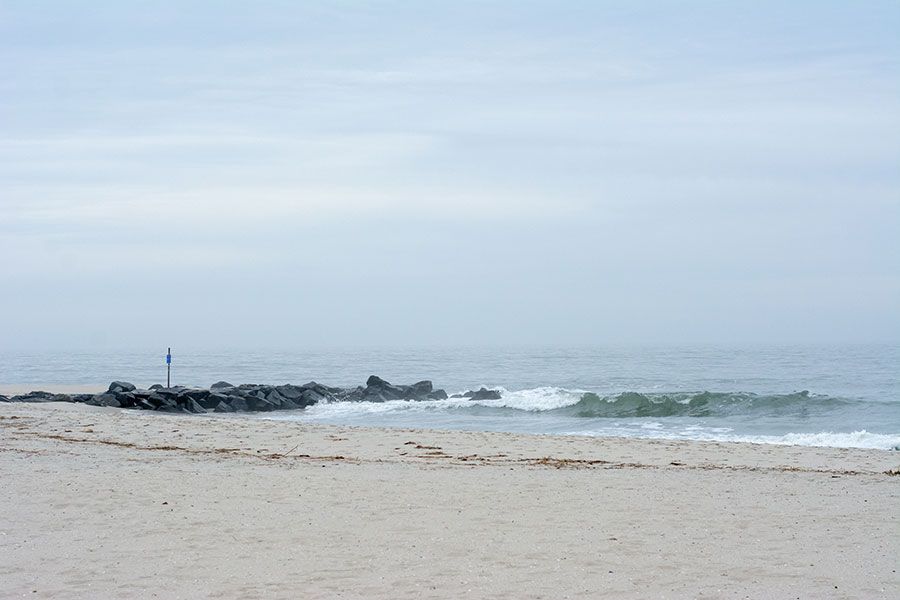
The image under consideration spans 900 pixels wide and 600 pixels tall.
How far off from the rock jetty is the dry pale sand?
566 inches

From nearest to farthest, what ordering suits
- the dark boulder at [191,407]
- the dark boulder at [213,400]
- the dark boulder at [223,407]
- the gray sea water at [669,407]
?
the gray sea water at [669,407] < the dark boulder at [191,407] < the dark boulder at [223,407] < the dark boulder at [213,400]

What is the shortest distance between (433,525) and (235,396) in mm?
22910

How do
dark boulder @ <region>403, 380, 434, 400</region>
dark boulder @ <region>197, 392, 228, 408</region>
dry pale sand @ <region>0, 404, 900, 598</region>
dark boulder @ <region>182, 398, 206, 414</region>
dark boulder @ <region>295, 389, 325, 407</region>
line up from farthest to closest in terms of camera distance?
dark boulder @ <region>403, 380, 434, 400</region> → dark boulder @ <region>295, 389, 325, 407</region> → dark boulder @ <region>197, 392, 228, 408</region> → dark boulder @ <region>182, 398, 206, 414</region> → dry pale sand @ <region>0, 404, 900, 598</region>

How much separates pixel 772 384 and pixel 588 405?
13558 mm

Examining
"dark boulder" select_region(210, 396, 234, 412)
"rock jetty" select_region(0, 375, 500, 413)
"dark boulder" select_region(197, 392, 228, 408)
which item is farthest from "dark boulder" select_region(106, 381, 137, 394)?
"dark boulder" select_region(210, 396, 234, 412)

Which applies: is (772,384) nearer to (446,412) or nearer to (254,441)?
(446,412)

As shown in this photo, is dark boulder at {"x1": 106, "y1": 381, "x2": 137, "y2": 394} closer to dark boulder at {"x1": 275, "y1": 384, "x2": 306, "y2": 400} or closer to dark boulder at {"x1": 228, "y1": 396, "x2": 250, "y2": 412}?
dark boulder at {"x1": 228, "y1": 396, "x2": 250, "y2": 412}

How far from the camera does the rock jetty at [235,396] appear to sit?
27766 millimetres

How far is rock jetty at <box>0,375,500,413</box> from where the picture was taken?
91.1ft

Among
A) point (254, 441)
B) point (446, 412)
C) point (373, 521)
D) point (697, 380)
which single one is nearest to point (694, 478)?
point (373, 521)

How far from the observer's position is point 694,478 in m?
11.0

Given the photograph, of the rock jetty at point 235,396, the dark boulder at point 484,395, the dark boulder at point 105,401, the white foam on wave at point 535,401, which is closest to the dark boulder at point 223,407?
the rock jetty at point 235,396

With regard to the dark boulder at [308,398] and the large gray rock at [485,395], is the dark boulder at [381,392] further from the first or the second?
the large gray rock at [485,395]

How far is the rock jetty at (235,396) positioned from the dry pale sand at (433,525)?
1438cm
